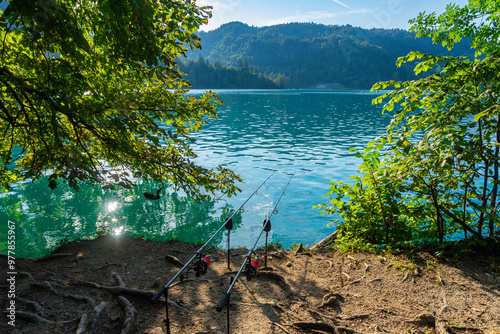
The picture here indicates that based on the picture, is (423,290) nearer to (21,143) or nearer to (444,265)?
(444,265)

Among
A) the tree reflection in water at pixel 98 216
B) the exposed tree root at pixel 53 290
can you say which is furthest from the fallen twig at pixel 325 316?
the tree reflection in water at pixel 98 216

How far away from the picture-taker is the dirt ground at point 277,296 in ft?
15.1

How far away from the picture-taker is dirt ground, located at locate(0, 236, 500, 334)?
459cm

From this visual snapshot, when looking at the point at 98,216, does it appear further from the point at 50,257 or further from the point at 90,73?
the point at 90,73

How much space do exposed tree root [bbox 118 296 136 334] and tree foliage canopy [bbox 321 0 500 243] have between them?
5.06 meters

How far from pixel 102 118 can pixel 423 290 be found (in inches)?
276

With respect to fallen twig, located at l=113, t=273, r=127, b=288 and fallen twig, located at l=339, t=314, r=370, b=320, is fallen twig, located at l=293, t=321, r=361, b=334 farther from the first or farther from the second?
fallen twig, located at l=113, t=273, r=127, b=288

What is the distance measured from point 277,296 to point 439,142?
4055 millimetres

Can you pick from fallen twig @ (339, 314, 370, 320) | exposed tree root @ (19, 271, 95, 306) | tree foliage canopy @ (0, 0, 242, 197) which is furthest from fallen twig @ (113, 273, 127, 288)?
fallen twig @ (339, 314, 370, 320)

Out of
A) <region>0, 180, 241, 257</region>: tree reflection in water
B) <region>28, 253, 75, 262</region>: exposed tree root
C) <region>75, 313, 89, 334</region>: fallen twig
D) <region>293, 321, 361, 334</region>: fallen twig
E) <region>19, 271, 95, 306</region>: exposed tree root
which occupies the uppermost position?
<region>75, 313, 89, 334</region>: fallen twig

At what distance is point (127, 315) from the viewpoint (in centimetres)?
484

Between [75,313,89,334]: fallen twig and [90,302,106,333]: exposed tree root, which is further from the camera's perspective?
[90,302,106,333]: exposed tree root

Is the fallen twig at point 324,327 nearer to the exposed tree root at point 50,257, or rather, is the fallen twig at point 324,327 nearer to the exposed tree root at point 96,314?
the exposed tree root at point 96,314

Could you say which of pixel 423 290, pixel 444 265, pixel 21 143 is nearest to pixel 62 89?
pixel 21 143
